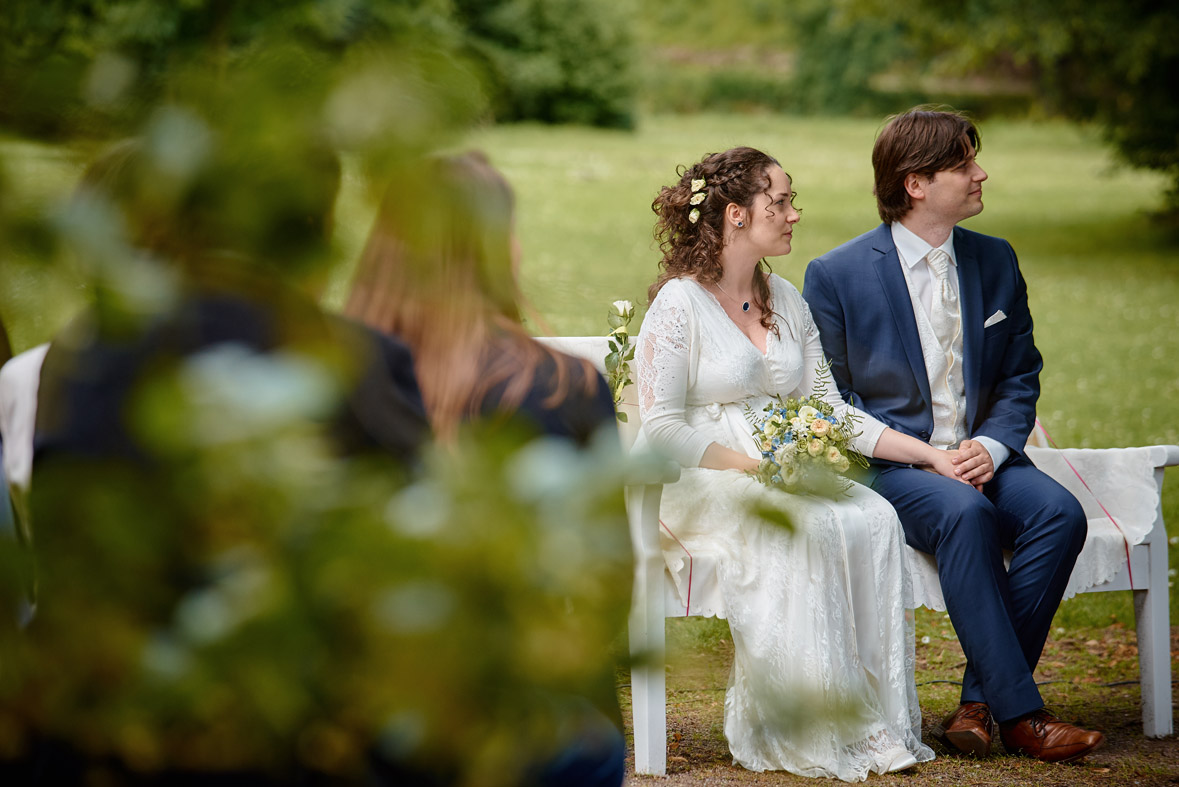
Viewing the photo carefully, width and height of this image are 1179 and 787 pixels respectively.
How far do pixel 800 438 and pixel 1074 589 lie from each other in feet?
3.51

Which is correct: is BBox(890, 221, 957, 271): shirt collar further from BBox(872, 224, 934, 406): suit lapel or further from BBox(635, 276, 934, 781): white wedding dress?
BBox(635, 276, 934, 781): white wedding dress

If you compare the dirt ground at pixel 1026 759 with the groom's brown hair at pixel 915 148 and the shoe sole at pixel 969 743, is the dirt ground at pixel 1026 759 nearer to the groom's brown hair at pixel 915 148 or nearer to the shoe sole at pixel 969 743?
the shoe sole at pixel 969 743

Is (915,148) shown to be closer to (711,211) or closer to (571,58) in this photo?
(711,211)

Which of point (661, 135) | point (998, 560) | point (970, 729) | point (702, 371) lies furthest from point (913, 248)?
point (661, 135)

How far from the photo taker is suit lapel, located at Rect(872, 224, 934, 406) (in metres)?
4.07

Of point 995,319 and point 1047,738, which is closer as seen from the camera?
point 1047,738

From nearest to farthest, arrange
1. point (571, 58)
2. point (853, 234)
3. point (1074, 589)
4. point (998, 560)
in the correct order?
point (998, 560), point (1074, 589), point (853, 234), point (571, 58)

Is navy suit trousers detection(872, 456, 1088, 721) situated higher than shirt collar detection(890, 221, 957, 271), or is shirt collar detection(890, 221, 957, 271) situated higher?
shirt collar detection(890, 221, 957, 271)

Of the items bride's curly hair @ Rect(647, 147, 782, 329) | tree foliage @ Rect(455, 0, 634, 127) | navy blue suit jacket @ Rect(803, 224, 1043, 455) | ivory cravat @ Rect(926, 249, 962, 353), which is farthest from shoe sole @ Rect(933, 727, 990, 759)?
tree foliage @ Rect(455, 0, 634, 127)

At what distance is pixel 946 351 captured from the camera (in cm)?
414

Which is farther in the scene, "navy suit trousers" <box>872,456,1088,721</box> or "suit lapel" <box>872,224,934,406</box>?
"suit lapel" <box>872,224,934,406</box>

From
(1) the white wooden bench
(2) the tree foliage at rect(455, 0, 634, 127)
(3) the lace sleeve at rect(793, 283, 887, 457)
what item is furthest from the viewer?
(2) the tree foliage at rect(455, 0, 634, 127)

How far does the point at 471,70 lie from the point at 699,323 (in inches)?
130

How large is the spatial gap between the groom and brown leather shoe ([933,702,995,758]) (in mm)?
89
